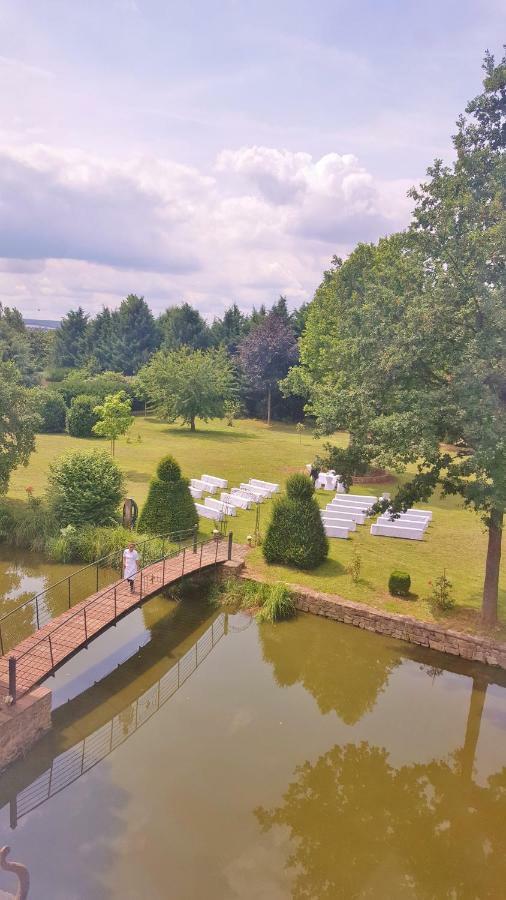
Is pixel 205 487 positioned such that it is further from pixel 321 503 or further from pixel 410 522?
pixel 410 522

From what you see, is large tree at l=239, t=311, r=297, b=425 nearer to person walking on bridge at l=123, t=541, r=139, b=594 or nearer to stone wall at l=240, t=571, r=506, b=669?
stone wall at l=240, t=571, r=506, b=669

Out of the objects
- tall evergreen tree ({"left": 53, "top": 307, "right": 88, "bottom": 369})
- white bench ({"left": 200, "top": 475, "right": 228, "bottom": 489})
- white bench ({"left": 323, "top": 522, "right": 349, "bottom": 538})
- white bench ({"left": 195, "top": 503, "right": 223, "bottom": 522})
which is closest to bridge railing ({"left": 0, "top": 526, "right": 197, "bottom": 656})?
white bench ({"left": 195, "top": 503, "right": 223, "bottom": 522})

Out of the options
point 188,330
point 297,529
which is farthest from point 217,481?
point 188,330

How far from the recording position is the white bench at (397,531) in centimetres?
2156

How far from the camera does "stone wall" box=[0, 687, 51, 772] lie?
9.91 metres

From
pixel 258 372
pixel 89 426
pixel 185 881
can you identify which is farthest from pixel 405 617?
pixel 258 372

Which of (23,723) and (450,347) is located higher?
(450,347)

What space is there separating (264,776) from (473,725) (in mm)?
4639

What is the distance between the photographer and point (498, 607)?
52.7 ft

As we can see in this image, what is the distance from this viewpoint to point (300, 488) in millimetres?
17562

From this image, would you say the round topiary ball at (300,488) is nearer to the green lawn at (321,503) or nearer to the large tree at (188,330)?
the green lawn at (321,503)

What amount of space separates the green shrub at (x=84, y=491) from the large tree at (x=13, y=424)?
1849 mm

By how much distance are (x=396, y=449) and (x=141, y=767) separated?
8216mm

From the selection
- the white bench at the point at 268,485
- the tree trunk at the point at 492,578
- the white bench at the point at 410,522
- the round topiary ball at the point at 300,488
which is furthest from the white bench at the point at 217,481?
the tree trunk at the point at 492,578
